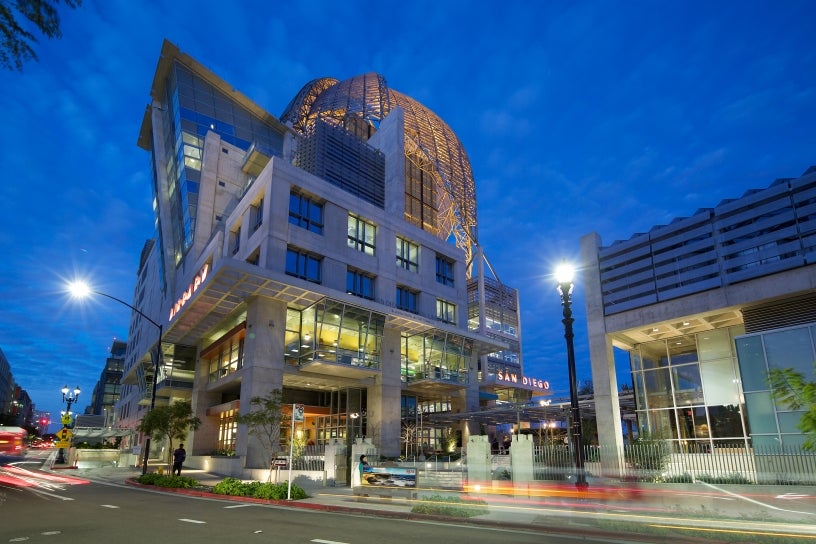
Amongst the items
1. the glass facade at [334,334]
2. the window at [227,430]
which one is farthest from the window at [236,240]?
the window at [227,430]

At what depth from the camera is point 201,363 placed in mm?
48031

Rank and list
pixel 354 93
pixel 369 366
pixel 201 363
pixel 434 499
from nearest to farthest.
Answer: pixel 434 499
pixel 369 366
pixel 201 363
pixel 354 93

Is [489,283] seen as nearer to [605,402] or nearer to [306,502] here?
[605,402]

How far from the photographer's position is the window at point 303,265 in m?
38.1

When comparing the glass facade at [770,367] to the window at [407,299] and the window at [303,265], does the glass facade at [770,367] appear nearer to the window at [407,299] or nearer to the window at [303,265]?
the window at [407,299]

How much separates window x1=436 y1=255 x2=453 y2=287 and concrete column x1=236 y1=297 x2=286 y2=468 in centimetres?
1955

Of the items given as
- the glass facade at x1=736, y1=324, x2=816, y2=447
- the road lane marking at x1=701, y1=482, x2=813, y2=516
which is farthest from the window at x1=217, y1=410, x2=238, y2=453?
the glass facade at x1=736, y1=324, x2=816, y2=447

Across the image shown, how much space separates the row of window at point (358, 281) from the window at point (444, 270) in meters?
2.31

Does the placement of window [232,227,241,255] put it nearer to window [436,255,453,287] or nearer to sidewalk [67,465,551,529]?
window [436,255,453,287]

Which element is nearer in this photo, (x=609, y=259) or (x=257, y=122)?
(x=609, y=259)

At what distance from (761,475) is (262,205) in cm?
3497

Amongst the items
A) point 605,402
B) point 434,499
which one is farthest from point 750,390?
point 434,499

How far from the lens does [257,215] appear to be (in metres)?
41.0

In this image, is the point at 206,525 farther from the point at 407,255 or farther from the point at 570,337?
the point at 407,255
